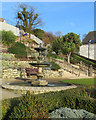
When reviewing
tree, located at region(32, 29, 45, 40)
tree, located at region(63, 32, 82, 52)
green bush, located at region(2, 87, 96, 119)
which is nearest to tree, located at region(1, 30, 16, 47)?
tree, located at region(32, 29, 45, 40)

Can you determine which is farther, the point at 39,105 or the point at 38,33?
the point at 38,33

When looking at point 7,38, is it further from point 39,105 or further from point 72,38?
point 39,105

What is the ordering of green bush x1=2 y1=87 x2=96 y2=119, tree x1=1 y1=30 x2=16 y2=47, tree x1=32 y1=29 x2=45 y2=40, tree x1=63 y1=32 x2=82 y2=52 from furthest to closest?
1. tree x1=32 y1=29 x2=45 y2=40
2. tree x1=63 y1=32 x2=82 y2=52
3. tree x1=1 y1=30 x2=16 y2=47
4. green bush x1=2 y1=87 x2=96 y2=119

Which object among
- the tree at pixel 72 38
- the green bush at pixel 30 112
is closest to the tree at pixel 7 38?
the tree at pixel 72 38

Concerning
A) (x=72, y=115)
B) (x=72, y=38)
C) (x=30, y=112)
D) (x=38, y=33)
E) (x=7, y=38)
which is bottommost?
(x=72, y=115)

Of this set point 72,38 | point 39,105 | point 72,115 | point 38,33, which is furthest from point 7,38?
point 72,115

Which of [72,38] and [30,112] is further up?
[72,38]

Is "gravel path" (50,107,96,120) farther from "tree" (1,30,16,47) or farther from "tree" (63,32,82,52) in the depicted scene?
"tree" (63,32,82,52)

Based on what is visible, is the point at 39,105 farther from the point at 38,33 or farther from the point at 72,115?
the point at 38,33

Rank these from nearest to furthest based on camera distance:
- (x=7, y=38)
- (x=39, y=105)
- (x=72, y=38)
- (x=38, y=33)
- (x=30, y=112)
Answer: (x=30, y=112), (x=39, y=105), (x=7, y=38), (x=72, y=38), (x=38, y=33)

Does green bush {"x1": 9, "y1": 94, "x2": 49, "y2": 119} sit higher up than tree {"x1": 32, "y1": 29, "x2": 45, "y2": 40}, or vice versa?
tree {"x1": 32, "y1": 29, "x2": 45, "y2": 40}

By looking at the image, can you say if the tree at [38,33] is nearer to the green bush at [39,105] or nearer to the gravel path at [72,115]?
the green bush at [39,105]

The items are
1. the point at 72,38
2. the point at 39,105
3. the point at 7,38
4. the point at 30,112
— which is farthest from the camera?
the point at 72,38

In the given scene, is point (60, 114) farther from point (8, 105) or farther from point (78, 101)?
point (8, 105)
